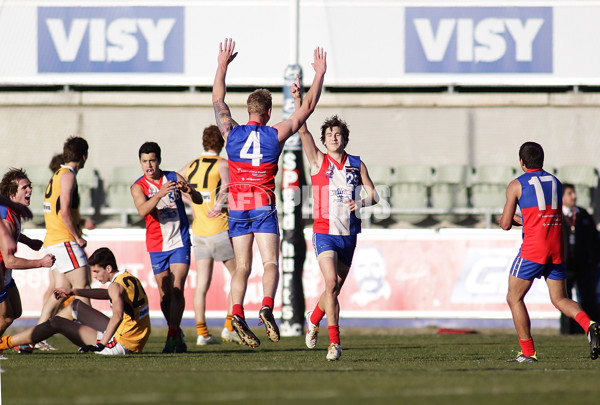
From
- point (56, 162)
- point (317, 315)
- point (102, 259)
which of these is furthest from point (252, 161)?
point (56, 162)

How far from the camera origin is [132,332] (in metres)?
10.7

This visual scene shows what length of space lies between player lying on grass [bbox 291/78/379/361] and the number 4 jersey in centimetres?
151

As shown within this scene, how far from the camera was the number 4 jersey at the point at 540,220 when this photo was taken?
31.1 feet

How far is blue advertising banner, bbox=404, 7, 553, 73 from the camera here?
20297 mm

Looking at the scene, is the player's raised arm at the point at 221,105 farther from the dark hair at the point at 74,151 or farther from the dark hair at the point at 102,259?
the dark hair at the point at 74,151

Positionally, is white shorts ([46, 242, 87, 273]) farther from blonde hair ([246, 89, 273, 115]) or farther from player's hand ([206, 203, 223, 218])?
blonde hair ([246, 89, 273, 115])

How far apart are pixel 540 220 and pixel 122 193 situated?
11773mm

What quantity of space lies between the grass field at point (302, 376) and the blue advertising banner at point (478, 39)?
9264 millimetres

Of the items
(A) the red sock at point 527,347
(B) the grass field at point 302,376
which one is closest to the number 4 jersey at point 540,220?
(A) the red sock at point 527,347

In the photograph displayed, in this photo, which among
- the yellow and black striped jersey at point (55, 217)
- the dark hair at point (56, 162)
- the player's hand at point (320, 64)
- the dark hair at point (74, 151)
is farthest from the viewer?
the dark hair at point (56, 162)

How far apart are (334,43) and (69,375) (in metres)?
13.6

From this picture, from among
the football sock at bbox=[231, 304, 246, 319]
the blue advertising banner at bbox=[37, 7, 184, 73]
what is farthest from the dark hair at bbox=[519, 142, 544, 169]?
the blue advertising banner at bbox=[37, 7, 184, 73]

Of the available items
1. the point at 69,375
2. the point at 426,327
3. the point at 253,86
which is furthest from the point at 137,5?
the point at 69,375

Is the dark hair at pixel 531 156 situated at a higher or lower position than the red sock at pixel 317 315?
higher
